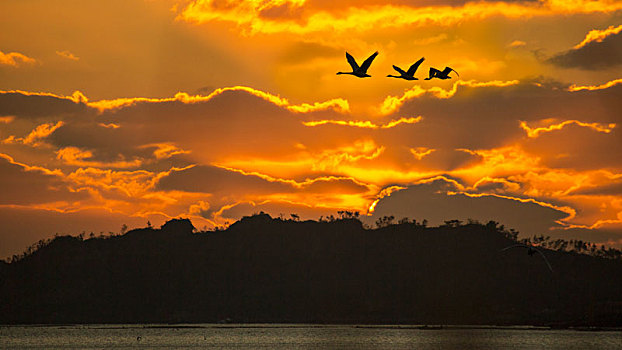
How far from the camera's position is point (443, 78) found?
117688 mm

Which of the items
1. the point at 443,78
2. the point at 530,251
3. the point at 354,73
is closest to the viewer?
the point at 354,73

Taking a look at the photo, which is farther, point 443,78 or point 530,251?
point 530,251

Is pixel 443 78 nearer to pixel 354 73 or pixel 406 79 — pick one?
pixel 406 79

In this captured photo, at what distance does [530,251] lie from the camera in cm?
14325

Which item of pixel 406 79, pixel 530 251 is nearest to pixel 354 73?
pixel 406 79

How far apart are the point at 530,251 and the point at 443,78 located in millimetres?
36788

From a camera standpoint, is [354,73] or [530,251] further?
[530,251]

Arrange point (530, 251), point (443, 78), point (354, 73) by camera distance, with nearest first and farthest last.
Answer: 1. point (354, 73)
2. point (443, 78)
3. point (530, 251)

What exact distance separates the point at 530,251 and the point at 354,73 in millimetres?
47921

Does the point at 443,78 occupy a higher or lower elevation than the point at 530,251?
higher

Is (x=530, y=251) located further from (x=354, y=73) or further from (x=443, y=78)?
(x=354, y=73)

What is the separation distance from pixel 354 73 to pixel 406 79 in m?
8.70

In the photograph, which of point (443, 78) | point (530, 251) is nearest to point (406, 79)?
point (443, 78)
